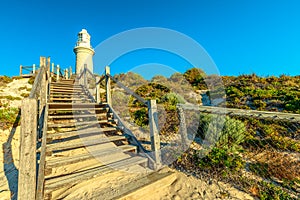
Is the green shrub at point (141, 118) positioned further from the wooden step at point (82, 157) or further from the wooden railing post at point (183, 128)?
the wooden step at point (82, 157)

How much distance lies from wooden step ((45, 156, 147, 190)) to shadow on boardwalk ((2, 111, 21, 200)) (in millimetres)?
683

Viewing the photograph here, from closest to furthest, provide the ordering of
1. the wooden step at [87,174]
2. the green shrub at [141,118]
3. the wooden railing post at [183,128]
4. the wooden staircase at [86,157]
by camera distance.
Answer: the wooden step at [87,174], the wooden staircase at [86,157], the wooden railing post at [183,128], the green shrub at [141,118]

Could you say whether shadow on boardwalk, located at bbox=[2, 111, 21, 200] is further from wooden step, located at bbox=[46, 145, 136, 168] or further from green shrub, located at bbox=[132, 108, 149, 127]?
green shrub, located at bbox=[132, 108, 149, 127]

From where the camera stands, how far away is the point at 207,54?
5.69 metres

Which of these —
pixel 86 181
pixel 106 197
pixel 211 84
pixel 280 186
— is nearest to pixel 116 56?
pixel 86 181

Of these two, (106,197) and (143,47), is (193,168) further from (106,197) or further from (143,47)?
(143,47)

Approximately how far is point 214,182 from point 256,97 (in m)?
6.36

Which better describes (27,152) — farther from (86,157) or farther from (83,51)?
(83,51)

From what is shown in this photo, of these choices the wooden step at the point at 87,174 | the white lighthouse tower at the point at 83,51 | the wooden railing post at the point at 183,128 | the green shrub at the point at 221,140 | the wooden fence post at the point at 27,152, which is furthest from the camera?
the white lighthouse tower at the point at 83,51

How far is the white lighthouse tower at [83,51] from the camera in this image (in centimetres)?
1997

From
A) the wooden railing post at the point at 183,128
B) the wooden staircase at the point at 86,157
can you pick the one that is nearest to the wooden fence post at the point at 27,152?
the wooden staircase at the point at 86,157

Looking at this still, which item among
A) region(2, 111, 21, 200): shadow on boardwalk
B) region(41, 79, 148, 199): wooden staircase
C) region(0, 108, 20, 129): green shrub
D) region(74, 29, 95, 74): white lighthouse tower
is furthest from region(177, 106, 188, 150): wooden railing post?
region(74, 29, 95, 74): white lighthouse tower

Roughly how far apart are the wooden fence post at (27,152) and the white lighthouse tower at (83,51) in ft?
62.1

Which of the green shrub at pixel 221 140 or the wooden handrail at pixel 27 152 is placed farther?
the green shrub at pixel 221 140
